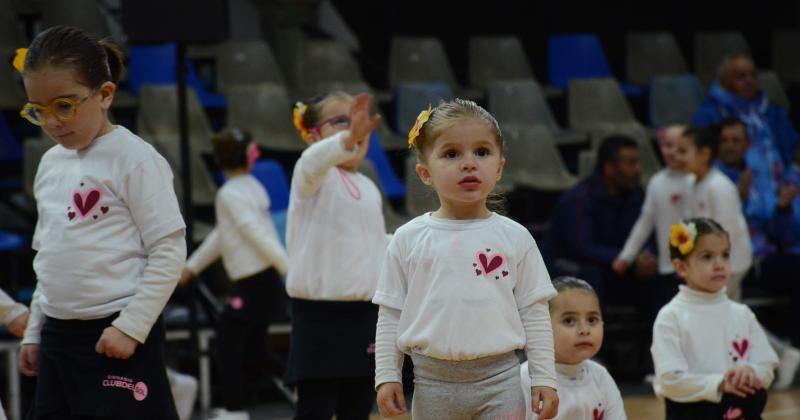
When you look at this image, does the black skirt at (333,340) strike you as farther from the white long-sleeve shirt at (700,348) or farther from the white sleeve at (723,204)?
the white sleeve at (723,204)

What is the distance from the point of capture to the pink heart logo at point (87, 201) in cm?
303

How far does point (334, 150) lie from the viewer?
12.2 feet

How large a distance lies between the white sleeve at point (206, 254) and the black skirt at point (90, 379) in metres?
2.77

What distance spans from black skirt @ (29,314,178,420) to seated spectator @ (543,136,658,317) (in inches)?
144

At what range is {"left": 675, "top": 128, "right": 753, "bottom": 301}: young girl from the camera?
611 cm

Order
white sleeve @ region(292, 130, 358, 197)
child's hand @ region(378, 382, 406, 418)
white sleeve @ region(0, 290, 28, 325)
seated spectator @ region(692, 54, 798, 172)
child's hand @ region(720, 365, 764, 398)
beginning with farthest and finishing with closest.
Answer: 1. seated spectator @ region(692, 54, 798, 172)
2. child's hand @ region(720, 365, 764, 398)
3. white sleeve @ region(292, 130, 358, 197)
4. white sleeve @ region(0, 290, 28, 325)
5. child's hand @ region(378, 382, 406, 418)

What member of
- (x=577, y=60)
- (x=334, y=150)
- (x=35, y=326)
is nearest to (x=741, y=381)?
(x=334, y=150)

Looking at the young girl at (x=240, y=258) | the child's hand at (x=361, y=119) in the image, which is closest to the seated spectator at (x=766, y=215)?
the young girl at (x=240, y=258)

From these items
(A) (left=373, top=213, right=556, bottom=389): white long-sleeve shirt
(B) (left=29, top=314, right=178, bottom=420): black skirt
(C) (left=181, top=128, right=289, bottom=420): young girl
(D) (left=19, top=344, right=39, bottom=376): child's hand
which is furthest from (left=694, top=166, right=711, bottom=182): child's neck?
(D) (left=19, top=344, right=39, bottom=376): child's hand

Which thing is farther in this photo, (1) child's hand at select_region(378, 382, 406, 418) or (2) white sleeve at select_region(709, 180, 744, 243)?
(2) white sleeve at select_region(709, 180, 744, 243)

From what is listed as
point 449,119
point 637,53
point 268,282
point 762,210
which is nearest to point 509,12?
point 637,53

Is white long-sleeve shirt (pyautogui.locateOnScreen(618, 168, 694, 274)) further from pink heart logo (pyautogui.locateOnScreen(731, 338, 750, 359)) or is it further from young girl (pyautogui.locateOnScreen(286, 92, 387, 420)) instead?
young girl (pyautogui.locateOnScreen(286, 92, 387, 420))

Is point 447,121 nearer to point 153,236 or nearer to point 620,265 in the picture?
point 153,236

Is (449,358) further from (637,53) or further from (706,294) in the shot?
(637,53)
